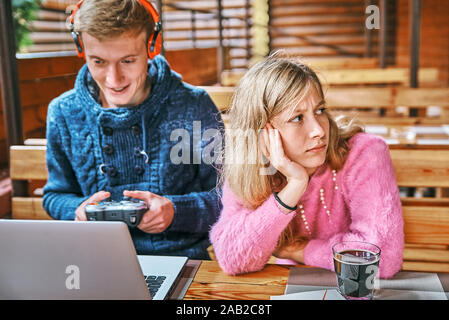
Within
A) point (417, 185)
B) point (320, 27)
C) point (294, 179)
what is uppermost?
point (320, 27)

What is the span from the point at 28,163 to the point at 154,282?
96 cm

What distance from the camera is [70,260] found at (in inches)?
29.6

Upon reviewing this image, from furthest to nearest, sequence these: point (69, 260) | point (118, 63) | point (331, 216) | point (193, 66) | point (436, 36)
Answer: point (436, 36) → point (193, 66) → point (118, 63) → point (331, 216) → point (69, 260)

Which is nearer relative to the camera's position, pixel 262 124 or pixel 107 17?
pixel 262 124

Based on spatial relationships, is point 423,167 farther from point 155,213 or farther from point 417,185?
point 155,213

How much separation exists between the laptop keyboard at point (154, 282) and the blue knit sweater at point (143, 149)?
0.50 m

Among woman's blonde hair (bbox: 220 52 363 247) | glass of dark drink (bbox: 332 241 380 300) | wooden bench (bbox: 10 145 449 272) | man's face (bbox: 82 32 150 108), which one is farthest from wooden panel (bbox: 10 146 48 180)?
glass of dark drink (bbox: 332 241 380 300)

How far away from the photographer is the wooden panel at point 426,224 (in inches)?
53.9

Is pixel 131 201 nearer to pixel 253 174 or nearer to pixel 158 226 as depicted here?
pixel 158 226

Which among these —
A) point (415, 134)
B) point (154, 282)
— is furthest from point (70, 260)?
point (415, 134)

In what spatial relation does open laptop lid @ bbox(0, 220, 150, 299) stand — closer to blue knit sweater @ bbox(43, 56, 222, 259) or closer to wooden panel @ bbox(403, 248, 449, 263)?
blue knit sweater @ bbox(43, 56, 222, 259)

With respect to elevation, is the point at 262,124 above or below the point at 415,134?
above

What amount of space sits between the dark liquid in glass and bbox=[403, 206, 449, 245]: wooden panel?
0.52m
